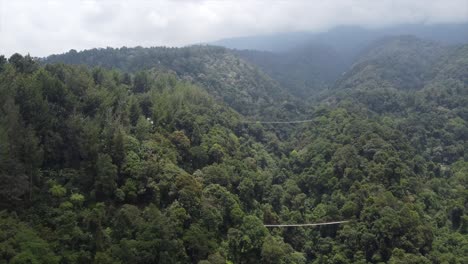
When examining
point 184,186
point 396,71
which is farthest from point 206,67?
point 184,186

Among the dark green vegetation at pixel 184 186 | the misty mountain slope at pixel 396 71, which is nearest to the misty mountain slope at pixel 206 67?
the misty mountain slope at pixel 396 71

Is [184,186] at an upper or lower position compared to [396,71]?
upper

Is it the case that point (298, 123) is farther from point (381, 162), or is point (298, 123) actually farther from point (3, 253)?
point (3, 253)

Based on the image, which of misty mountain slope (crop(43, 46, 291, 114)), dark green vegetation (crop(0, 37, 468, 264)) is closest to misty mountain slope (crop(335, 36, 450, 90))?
misty mountain slope (crop(43, 46, 291, 114))

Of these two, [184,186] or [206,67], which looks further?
[206,67]

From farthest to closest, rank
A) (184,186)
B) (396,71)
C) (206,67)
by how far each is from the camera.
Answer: (396,71) < (206,67) < (184,186)

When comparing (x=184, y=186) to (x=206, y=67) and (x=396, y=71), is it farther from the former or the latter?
(x=396, y=71)
